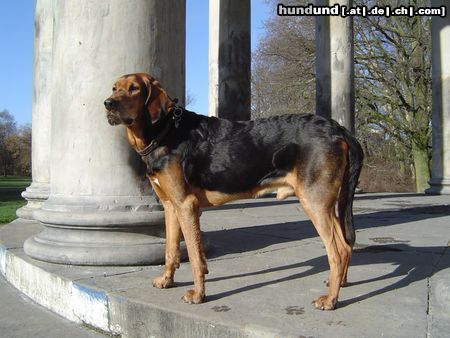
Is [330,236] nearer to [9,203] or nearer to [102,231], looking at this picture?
[102,231]

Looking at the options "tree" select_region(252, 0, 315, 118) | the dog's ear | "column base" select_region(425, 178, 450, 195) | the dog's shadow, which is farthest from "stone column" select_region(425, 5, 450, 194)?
the dog's ear

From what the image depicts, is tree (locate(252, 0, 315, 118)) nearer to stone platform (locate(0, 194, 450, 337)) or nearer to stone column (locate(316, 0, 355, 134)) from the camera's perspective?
stone column (locate(316, 0, 355, 134))

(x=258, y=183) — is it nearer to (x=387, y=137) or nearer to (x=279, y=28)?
(x=387, y=137)

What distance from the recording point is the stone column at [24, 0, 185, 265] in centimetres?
480

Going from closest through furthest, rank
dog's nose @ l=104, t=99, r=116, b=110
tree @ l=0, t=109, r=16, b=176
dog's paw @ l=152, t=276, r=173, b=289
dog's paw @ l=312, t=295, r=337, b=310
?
1. dog's paw @ l=312, t=295, r=337, b=310
2. dog's nose @ l=104, t=99, r=116, b=110
3. dog's paw @ l=152, t=276, r=173, b=289
4. tree @ l=0, t=109, r=16, b=176

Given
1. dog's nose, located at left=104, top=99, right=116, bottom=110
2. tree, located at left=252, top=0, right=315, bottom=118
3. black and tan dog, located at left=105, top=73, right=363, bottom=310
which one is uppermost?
tree, located at left=252, top=0, right=315, bottom=118

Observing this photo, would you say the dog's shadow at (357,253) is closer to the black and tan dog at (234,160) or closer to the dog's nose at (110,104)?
the black and tan dog at (234,160)

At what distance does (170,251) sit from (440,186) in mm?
13956

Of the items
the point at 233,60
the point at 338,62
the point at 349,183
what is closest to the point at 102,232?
the point at 349,183

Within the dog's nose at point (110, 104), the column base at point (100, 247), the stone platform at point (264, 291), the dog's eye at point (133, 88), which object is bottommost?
the stone platform at point (264, 291)

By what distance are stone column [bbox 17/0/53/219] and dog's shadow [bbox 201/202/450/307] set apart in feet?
11.9

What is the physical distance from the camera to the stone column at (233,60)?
14781 mm

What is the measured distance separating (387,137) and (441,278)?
25487 millimetres

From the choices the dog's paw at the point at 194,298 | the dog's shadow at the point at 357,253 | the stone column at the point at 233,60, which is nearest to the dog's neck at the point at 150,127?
the dog's paw at the point at 194,298
